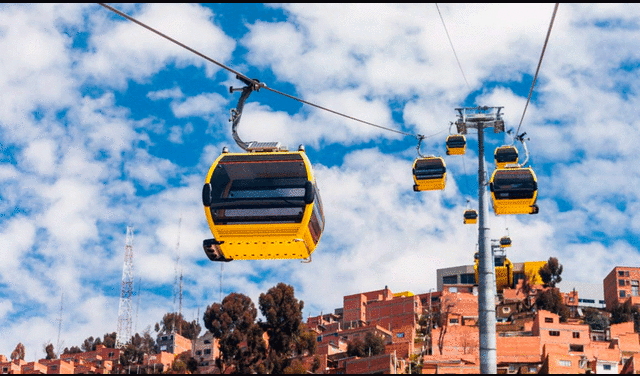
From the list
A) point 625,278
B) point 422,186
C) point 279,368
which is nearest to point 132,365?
point 279,368

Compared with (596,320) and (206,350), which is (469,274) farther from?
(206,350)

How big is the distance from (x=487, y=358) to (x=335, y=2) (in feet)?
49.4

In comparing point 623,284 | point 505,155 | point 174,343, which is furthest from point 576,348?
point 505,155

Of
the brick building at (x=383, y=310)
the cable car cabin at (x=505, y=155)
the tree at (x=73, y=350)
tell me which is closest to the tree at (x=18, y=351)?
the tree at (x=73, y=350)

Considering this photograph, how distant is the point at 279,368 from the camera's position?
6091 centimetres

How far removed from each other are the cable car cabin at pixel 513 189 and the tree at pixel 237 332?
1552 inches

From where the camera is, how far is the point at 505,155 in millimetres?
30141

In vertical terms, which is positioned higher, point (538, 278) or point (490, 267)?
point (538, 278)

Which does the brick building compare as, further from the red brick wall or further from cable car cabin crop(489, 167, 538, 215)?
cable car cabin crop(489, 167, 538, 215)

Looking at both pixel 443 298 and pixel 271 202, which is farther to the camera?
pixel 443 298

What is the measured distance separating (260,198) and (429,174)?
16.0 m

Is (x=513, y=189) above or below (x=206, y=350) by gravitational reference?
above

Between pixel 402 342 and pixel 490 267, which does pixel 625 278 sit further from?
pixel 490 267

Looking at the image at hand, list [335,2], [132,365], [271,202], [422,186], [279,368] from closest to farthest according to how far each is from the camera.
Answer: [335,2] < [271,202] < [422,186] < [279,368] < [132,365]
